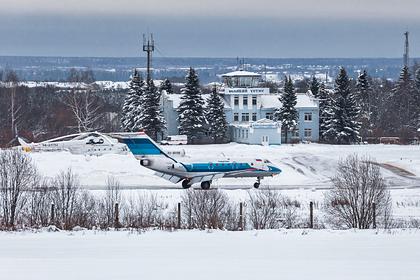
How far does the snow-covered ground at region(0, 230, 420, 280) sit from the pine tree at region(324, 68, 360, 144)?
52312mm

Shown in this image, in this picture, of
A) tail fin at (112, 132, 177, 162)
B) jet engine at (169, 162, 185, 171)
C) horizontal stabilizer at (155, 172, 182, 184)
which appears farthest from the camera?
horizontal stabilizer at (155, 172, 182, 184)

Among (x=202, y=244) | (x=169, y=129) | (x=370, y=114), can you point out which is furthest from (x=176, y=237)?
(x=370, y=114)

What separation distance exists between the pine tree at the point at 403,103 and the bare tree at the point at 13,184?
6050 centimetres

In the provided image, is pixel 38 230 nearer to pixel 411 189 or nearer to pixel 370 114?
pixel 411 189

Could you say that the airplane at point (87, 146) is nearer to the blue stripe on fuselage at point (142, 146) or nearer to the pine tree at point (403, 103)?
the blue stripe on fuselage at point (142, 146)

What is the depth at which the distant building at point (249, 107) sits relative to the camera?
77.2m

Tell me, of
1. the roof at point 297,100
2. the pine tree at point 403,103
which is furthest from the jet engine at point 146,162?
the pine tree at point 403,103

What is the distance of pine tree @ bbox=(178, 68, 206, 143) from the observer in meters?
74.0

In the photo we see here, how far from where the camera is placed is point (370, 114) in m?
94.2

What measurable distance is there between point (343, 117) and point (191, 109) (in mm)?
14643

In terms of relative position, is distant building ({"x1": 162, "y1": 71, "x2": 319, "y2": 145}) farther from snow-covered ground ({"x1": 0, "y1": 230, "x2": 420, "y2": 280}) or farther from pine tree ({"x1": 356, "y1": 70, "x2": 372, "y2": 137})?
snow-covered ground ({"x1": 0, "y1": 230, "x2": 420, "y2": 280})

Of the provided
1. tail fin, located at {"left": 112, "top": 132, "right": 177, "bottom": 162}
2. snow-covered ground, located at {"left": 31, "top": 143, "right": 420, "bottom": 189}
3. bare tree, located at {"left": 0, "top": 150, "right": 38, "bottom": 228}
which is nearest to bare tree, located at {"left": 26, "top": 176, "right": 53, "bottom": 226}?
bare tree, located at {"left": 0, "top": 150, "right": 38, "bottom": 228}

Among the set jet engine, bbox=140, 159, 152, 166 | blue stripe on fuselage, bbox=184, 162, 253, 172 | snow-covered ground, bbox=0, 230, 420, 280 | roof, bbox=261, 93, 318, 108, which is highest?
roof, bbox=261, 93, 318, 108

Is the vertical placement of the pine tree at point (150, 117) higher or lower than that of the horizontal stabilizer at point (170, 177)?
higher
